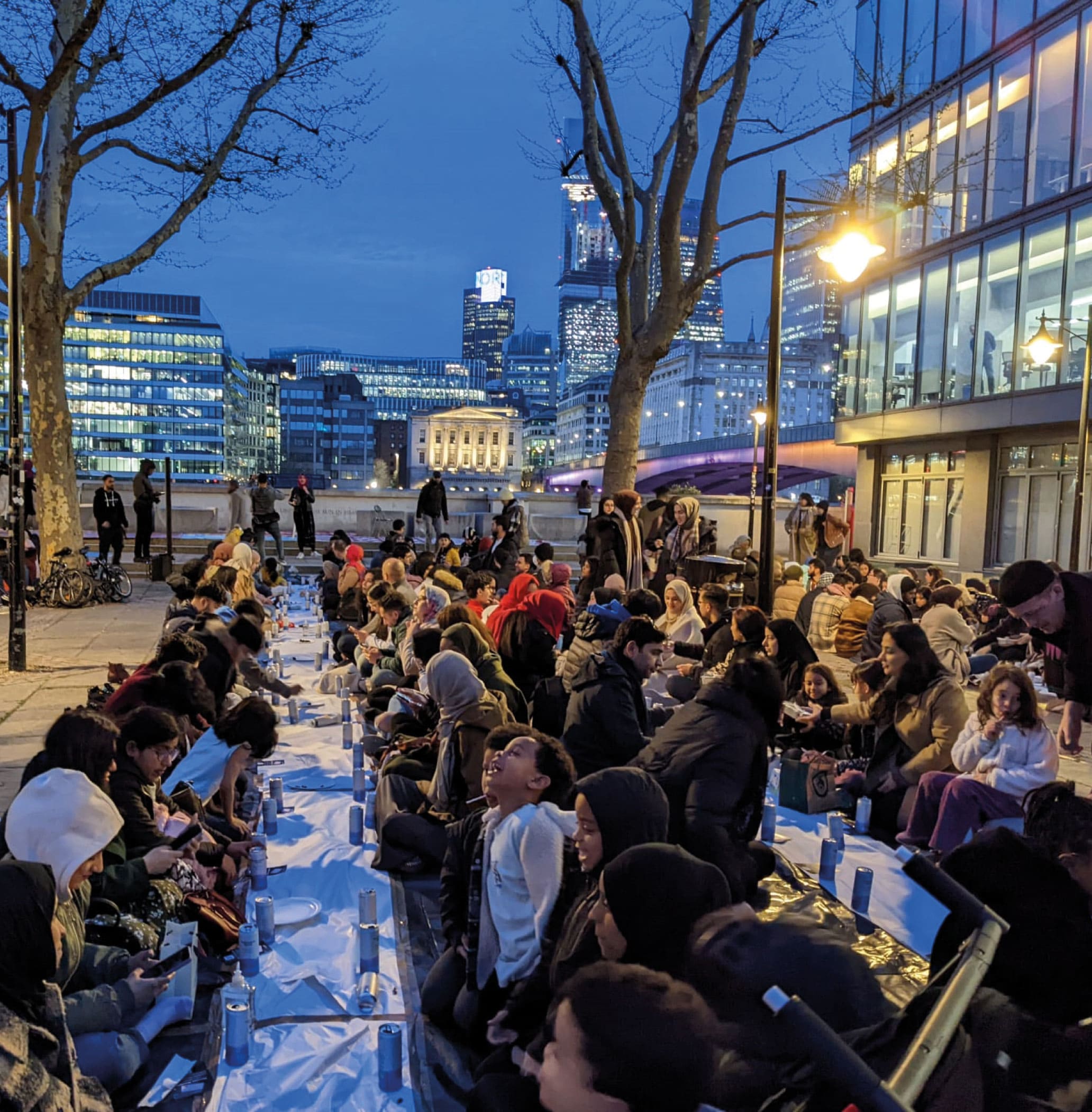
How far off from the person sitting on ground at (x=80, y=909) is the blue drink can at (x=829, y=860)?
3.29 meters

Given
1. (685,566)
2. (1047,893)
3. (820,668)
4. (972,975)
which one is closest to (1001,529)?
(685,566)

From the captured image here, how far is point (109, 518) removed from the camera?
17.5m

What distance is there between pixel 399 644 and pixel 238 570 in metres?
3.20

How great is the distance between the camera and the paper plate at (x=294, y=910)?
443 centimetres

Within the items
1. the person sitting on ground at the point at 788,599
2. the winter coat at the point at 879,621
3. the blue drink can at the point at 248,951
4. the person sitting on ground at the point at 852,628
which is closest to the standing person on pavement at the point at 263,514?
the person sitting on ground at the point at 788,599

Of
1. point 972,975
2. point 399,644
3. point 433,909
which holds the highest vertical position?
point 972,975

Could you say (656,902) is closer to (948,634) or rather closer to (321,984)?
(321,984)

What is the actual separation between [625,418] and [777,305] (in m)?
5.78

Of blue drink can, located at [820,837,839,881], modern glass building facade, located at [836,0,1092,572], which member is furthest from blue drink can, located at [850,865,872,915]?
modern glass building facade, located at [836,0,1092,572]

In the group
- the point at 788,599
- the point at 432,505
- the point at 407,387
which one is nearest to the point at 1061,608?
the point at 788,599

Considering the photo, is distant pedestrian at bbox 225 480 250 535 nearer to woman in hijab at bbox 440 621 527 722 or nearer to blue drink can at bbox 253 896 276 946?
woman in hijab at bbox 440 621 527 722

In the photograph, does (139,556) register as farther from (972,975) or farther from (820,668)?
(972,975)

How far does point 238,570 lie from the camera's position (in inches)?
431

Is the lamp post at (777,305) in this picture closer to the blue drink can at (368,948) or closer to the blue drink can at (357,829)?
the blue drink can at (357,829)
